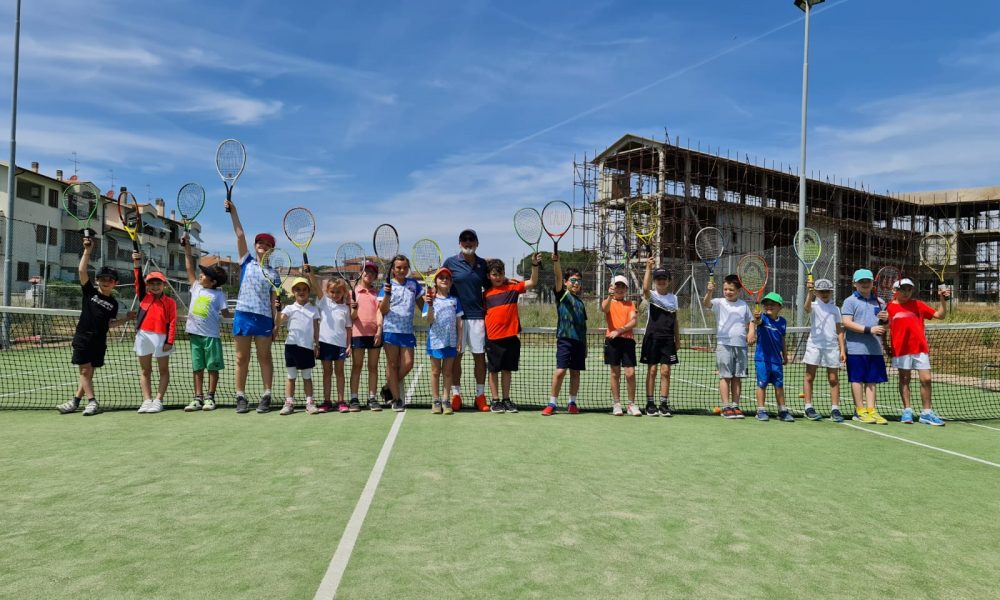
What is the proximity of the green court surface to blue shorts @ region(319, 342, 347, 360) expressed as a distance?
1.09 m

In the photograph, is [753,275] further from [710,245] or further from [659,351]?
[659,351]

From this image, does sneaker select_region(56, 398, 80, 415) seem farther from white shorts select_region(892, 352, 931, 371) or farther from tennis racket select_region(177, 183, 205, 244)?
white shorts select_region(892, 352, 931, 371)

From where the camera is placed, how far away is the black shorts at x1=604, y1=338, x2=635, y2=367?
7426 mm

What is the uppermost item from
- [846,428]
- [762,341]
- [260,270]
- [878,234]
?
[878,234]

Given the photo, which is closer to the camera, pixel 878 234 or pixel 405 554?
pixel 405 554

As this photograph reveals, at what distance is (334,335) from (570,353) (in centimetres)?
265

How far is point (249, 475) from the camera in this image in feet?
14.7

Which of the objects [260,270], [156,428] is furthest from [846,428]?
[156,428]

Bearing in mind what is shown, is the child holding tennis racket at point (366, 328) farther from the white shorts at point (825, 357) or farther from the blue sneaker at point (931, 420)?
the blue sneaker at point (931, 420)

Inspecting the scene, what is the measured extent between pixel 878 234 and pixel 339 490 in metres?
50.1

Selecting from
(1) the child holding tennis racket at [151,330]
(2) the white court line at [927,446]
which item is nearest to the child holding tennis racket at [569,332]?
(2) the white court line at [927,446]

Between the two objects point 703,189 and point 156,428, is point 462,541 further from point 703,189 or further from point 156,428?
point 703,189

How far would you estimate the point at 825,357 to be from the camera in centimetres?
731

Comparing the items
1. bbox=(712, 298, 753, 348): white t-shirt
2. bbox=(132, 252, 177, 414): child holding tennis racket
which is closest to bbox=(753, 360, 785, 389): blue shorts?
bbox=(712, 298, 753, 348): white t-shirt
